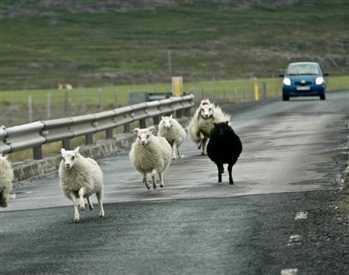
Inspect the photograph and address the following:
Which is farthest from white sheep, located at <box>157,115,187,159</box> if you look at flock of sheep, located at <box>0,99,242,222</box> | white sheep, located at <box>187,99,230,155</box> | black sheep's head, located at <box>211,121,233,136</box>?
black sheep's head, located at <box>211,121,233,136</box>

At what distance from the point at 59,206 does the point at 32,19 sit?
186810 mm

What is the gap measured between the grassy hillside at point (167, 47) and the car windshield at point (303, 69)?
258 feet

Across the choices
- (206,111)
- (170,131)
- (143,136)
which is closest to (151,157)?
(143,136)

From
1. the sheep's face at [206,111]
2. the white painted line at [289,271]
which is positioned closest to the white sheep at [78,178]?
the white painted line at [289,271]

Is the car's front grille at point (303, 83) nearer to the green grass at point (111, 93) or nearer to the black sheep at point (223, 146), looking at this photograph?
the green grass at point (111, 93)

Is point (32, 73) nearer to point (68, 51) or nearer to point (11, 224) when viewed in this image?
point (68, 51)

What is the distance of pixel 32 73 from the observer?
154 meters

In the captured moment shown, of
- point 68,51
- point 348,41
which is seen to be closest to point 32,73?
point 68,51

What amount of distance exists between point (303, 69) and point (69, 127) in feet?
95.3

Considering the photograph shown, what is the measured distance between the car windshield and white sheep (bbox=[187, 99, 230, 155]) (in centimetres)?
2690

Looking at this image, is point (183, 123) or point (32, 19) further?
point (32, 19)

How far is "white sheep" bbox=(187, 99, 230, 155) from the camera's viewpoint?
22891mm

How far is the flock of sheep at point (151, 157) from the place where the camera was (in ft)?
46.5

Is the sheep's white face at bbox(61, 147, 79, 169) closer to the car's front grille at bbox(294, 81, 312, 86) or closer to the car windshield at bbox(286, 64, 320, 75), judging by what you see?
the car's front grille at bbox(294, 81, 312, 86)
